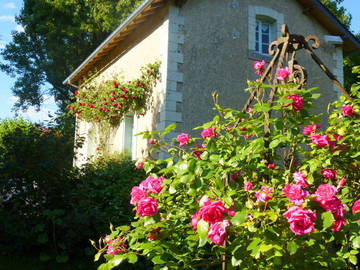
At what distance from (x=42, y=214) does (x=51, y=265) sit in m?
0.63

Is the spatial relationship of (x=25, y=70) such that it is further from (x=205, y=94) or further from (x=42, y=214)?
(x=42, y=214)

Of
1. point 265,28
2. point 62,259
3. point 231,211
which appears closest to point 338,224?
point 231,211

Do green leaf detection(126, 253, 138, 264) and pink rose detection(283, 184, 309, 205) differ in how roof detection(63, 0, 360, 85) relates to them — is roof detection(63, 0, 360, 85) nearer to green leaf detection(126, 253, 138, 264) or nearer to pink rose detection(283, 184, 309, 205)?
green leaf detection(126, 253, 138, 264)

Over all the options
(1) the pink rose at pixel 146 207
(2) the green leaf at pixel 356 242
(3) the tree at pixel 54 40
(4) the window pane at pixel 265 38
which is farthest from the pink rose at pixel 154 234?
(3) the tree at pixel 54 40

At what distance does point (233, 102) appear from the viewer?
8.43 meters

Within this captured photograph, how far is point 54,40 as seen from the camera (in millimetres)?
19438

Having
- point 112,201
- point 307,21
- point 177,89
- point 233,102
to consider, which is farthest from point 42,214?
point 307,21

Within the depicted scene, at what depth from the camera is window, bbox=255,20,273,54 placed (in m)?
9.25

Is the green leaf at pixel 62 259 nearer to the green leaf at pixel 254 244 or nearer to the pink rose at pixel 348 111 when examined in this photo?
the green leaf at pixel 254 244

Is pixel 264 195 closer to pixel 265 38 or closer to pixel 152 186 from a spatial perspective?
pixel 152 186

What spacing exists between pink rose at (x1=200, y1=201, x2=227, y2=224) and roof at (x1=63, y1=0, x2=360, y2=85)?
6.62 metres

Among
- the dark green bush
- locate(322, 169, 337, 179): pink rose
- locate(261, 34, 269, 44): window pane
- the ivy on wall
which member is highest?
locate(261, 34, 269, 44): window pane

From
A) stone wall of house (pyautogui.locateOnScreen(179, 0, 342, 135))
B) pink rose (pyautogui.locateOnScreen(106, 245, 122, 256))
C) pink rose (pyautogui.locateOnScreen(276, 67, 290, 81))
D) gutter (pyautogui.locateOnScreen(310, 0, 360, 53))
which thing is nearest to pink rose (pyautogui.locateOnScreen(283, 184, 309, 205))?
pink rose (pyautogui.locateOnScreen(106, 245, 122, 256))

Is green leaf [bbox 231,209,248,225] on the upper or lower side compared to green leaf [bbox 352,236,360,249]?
upper
